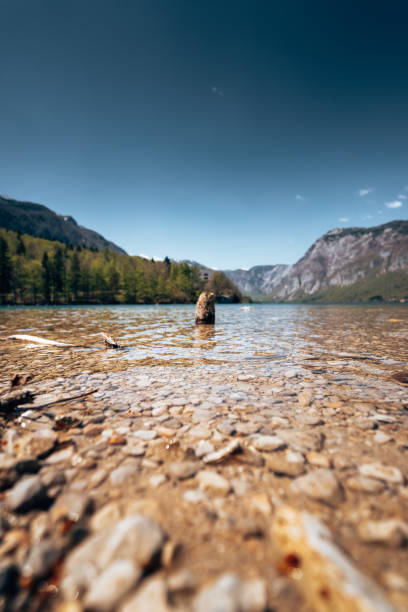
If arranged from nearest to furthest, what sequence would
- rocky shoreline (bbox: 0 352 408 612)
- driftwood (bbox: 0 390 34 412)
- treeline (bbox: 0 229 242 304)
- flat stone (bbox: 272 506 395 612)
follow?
flat stone (bbox: 272 506 395 612), rocky shoreline (bbox: 0 352 408 612), driftwood (bbox: 0 390 34 412), treeline (bbox: 0 229 242 304)

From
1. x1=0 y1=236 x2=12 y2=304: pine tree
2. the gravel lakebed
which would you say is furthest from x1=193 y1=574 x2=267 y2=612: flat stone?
x1=0 y1=236 x2=12 y2=304: pine tree

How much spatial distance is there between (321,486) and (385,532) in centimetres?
54

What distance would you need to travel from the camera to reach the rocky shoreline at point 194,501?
4.12 feet

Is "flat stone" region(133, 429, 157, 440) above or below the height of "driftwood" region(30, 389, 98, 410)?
above

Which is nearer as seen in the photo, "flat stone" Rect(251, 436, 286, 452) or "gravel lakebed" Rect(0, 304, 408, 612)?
"gravel lakebed" Rect(0, 304, 408, 612)

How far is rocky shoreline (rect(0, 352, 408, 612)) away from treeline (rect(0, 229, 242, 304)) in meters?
99.8

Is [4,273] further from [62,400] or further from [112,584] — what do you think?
[112,584]

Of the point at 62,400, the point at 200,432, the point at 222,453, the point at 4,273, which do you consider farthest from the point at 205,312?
the point at 4,273

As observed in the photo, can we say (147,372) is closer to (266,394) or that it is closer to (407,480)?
(266,394)

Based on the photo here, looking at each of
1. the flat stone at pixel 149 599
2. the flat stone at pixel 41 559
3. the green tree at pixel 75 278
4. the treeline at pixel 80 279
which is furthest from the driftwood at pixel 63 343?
the green tree at pixel 75 278

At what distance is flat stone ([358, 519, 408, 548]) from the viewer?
1527 mm

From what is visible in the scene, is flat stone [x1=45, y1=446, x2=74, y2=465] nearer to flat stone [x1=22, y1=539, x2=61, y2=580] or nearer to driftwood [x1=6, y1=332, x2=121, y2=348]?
flat stone [x1=22, y1=539, x2=61, y2=580]

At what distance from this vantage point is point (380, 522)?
1.66m

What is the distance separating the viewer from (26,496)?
1.86 metres
